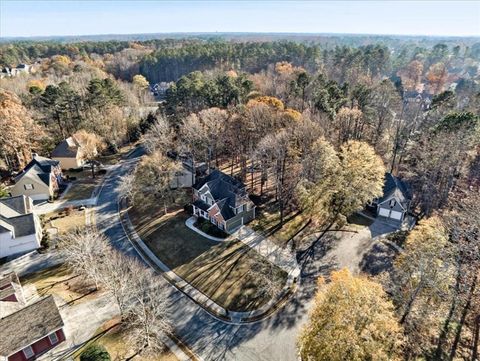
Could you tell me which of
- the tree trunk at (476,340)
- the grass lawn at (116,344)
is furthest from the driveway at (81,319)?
the tree trunk at (476,340)

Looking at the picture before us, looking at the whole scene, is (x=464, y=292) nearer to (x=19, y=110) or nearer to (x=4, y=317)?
(x=4, y=317)

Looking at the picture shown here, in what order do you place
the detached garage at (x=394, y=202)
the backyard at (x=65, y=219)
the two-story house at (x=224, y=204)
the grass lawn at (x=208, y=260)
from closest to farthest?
1. the grass lawn at (x=208, y=260)
2. the two-story house at (x=224, y=204)
3. the backyard at (x=65, y=219)
4. the detached garage at (x=394, y=202)

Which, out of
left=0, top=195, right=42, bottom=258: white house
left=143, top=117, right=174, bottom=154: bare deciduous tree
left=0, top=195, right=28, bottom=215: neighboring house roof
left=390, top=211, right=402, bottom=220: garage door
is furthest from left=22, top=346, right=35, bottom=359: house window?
left=390, top=211, right=402, bottom=220: garage door

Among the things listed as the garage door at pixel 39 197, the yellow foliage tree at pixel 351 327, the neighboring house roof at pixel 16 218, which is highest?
the yellow foliage tree at pixel 351 327

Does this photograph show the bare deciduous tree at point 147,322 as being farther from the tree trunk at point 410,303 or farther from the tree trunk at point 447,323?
the tree trunk at point 447,323

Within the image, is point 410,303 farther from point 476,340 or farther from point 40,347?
point 40,347

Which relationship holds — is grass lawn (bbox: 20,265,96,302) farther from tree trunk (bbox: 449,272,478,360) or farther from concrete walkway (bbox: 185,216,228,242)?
tree trunk (bbox: 449,272,478,360)

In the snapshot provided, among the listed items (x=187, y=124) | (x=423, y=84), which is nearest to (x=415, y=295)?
(x=187, y=124)
